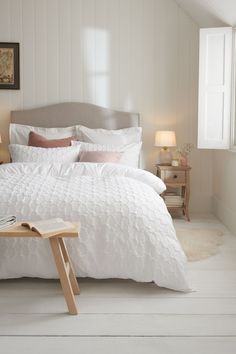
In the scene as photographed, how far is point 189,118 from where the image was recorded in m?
5.46

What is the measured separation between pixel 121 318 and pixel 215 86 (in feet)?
10.1

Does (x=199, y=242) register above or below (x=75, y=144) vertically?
below

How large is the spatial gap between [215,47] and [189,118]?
3.15 ft

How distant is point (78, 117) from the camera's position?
5.30 metres

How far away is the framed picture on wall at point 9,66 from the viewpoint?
526 centimetres

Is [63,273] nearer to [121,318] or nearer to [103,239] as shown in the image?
[121,318]

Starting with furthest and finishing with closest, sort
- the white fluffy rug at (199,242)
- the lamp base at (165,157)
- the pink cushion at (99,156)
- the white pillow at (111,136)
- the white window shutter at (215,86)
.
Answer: the lamp base at (165,157) < the white pillow at (111,136) < the white window shutter at (215,86) < the pink cushion at (99,156) < the white fluffy rug at (199,242)

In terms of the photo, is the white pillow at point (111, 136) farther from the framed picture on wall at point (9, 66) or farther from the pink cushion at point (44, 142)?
the framed picture on wall at point (9, 66)

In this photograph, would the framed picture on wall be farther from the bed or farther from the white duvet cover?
the white duvet cover

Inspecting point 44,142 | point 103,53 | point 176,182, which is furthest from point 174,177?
point 103,53

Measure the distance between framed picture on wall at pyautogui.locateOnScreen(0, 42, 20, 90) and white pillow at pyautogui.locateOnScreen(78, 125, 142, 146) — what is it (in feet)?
3.11

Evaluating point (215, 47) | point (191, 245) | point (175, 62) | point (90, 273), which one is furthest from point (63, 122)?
point (90, 273)

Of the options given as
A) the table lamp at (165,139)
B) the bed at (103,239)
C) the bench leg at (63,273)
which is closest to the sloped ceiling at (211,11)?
the table lamp at (165,139)

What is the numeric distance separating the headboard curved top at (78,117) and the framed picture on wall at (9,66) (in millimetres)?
354
